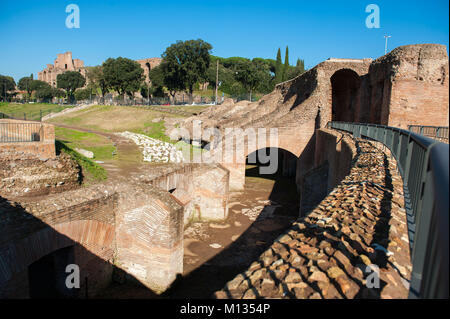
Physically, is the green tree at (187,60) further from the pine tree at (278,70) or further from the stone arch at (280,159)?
the stone arch at (280,159)

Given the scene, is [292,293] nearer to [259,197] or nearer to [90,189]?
[90,189]

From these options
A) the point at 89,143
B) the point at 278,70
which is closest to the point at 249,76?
the point at 278,70

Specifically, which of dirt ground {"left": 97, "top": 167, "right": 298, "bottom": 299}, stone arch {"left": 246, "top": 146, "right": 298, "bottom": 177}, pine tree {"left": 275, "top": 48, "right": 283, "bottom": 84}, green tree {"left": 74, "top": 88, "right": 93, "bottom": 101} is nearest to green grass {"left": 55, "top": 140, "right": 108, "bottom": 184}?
dirt ground {"left": 97, "top": 167, "right": 298, "bottom": 299}

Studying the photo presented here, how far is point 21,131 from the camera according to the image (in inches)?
454

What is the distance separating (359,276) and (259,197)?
1258 centimetres

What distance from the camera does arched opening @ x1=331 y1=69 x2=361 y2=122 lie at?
19.4 metres

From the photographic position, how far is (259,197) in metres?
14.9

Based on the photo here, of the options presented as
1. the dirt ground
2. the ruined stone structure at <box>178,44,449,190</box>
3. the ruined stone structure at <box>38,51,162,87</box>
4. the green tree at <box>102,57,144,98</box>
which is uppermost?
the ruined stone structure at <box>38,51,162,87</box>

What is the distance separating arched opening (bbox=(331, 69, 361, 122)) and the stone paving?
54.2ft

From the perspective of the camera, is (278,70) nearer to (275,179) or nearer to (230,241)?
(275,179)

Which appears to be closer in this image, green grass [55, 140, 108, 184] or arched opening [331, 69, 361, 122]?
green grass [55, 140, 108, 184]

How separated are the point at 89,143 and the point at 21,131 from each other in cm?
707

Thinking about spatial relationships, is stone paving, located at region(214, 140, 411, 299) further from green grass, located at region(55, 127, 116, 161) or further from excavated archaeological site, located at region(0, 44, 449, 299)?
green grass, located at region(55, 127, 116, 161)

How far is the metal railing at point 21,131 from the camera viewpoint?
1105 centimetres
